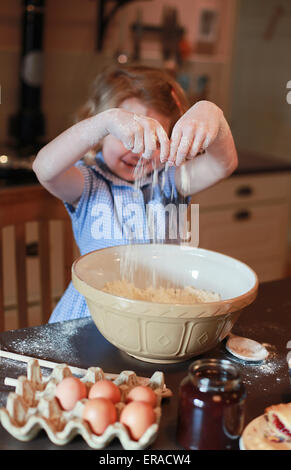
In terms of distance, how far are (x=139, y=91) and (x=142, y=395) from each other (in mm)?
848

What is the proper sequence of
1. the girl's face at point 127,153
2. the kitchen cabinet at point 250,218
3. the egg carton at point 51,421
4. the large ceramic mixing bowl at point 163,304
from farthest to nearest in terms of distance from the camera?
1. the kitchen cabinet at point 250,218
2. the girl's face at point 127,153
3. the large ceramic mixing bowl at point 163,304
4. the egg carton at point 51,421

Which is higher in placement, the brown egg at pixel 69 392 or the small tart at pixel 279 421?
the brown egg at pixel 69 392

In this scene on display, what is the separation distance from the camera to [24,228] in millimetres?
1316

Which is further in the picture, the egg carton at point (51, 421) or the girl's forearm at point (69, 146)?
the girl's forearm at point (69, 146)

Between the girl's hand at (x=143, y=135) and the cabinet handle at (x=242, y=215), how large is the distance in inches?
71.8

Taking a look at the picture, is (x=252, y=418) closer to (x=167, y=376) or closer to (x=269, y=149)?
(x=167, y=376)

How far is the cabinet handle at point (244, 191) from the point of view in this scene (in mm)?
2670

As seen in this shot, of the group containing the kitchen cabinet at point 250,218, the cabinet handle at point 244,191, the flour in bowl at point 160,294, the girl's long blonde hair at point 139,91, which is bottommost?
the kitchen cabinet at point 250,218

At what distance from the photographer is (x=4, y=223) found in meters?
1.29

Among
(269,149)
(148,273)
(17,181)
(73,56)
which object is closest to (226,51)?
(73,56)

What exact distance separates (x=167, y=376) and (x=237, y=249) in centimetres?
202

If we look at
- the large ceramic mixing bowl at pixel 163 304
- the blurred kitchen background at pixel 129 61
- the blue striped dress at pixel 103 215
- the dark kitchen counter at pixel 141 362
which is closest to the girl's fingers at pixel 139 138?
the large ceramic mixing bowl at pixel 163 304

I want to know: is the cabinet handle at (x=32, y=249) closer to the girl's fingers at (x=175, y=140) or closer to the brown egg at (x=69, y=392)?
the girl's fingers at (x=175, y=140)

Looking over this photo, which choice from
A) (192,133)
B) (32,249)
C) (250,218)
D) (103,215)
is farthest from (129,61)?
(192,133)
